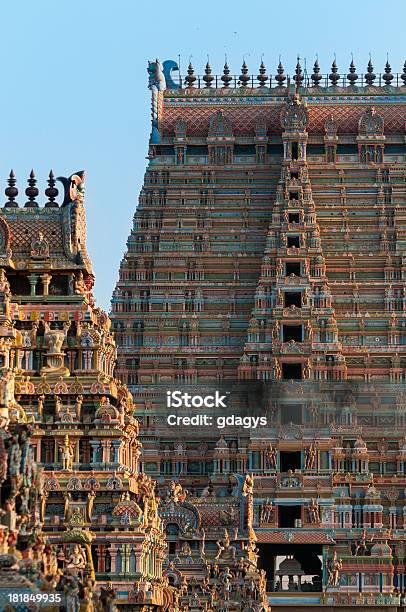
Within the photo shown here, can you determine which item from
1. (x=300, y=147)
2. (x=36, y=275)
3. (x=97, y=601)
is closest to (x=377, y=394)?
(x=300, y=147)

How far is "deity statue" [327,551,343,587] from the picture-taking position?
14088cm

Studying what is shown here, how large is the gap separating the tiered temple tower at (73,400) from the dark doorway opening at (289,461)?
98.9 feet

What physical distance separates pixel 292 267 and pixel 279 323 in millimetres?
4894

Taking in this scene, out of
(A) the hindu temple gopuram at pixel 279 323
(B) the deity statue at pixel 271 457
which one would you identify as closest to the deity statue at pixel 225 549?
(A) the hindu temple gopuram at pixel 279 323

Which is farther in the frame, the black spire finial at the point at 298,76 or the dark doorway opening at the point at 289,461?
the black spire finial at the point at 298,76

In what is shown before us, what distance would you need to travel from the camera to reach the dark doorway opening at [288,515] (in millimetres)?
145000

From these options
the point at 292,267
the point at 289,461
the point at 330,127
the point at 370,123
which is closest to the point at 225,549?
the point at 289,461

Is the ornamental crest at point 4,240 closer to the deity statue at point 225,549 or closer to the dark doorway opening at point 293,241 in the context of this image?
the deity statue at point 225,549

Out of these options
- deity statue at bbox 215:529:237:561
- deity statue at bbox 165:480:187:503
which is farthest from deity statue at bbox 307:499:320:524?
deity statue at bbox 215:529:237:561

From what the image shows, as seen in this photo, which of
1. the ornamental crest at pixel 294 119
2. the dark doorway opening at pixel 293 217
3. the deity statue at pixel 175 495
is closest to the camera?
the deity statue at pixel 175 495

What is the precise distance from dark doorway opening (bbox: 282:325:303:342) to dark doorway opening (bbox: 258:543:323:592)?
1405 cm

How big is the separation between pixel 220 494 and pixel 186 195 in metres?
24.5

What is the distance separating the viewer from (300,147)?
527ft

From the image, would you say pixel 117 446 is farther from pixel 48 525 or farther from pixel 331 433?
pixel 331 433
